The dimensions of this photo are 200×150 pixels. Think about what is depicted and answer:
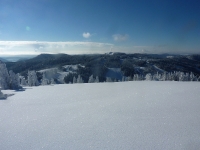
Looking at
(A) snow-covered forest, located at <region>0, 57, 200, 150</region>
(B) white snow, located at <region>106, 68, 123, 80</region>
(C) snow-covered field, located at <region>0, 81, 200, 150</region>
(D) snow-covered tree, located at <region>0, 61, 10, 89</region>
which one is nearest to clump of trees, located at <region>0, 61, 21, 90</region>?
(D) snow-covered tree, located at <region>0, 61, 10, 89</region>

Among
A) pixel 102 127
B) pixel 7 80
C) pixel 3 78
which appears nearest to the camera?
pixel 102 127

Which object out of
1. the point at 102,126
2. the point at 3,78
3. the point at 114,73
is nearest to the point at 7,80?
the point at 3,78

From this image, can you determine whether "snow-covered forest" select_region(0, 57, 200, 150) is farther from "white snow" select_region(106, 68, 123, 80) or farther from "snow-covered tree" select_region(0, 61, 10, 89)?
"white snow" select_region(106, 68, 123, 80)

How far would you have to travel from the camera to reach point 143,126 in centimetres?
654

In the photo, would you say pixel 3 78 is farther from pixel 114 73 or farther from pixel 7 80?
pixel 114 73

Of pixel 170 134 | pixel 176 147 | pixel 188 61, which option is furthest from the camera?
pixel 188 61

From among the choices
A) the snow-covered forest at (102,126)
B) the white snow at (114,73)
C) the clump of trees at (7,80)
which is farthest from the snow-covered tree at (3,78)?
the white snow at (114,73)

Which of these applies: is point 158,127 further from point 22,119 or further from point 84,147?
point 22,119

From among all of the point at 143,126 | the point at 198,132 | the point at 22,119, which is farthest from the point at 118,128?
the point at 22,119

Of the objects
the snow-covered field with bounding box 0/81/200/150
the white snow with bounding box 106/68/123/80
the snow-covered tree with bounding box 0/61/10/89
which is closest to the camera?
the snow-covered field with bounding box 0/81/200/150

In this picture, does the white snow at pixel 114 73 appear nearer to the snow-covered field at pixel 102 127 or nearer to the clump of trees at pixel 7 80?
the clump of trees at pixel 7 80

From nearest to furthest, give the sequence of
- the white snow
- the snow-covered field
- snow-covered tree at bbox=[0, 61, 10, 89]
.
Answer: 1. the snow-covered field
2. snow-covered tree at bbox=[0, 61, 10, 89]
3. the white snow

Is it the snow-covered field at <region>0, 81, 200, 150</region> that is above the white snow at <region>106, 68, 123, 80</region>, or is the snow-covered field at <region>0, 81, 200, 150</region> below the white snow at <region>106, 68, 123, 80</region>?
above

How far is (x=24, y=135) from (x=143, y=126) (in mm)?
5051
